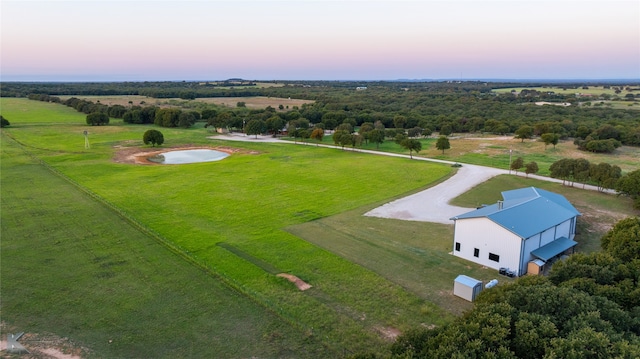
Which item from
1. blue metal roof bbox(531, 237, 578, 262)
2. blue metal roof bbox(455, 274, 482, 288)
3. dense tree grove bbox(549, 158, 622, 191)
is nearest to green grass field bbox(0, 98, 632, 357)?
blue metal roof bbox(455, 274, 482, 288)

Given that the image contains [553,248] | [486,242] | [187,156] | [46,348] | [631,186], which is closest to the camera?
[46,348]

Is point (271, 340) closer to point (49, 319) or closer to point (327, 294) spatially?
point (327, 294)

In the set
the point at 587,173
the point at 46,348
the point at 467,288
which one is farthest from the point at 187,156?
the point at 587,173

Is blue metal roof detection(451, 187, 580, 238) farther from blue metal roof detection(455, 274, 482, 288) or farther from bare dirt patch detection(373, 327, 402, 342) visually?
bare dirt patch detection(373, 327, 402, 342)

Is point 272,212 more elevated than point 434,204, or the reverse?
point 272,212

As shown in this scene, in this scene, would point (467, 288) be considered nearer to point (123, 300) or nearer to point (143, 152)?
point (123, 300)

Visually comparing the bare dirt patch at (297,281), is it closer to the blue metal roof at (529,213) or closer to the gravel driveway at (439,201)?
the blue metal roof at (529,213)
